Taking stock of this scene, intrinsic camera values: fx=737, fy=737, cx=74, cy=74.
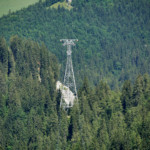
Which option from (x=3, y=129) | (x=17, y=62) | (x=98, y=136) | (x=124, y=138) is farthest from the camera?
(x=17, y=62)

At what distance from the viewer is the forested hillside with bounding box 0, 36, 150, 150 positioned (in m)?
121

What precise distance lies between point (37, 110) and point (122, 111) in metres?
15.9

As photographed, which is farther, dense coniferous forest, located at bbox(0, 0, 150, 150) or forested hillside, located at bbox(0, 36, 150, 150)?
dense coniferous forest, located at bbox(0, 0, 150, 150)

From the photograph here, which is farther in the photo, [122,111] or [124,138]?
[122,111]

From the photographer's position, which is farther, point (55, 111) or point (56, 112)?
point (55, 111)

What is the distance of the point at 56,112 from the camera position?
13188cm

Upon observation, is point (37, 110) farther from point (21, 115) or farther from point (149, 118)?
point (149, 118)

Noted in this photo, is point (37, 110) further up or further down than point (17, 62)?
further down

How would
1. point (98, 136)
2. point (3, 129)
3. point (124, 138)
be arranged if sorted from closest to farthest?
point (124, 138) → point (98, 136) → point (3, 129)

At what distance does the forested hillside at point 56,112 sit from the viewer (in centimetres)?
12106

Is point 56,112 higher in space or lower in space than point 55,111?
lower

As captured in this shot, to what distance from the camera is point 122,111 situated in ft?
442

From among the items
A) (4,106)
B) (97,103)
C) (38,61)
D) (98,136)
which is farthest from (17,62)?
(98,136)

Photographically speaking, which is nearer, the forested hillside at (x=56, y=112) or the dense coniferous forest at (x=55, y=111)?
the forested hillside at (x=56, y=112)
